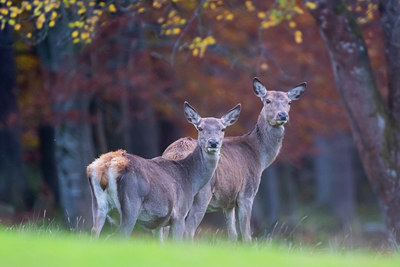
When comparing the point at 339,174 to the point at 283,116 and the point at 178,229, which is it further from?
the point at 178,229

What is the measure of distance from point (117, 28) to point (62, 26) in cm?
230

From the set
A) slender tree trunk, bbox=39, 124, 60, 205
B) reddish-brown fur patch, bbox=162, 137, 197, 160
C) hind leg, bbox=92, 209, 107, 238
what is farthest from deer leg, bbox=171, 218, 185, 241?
slender tree trunk, bbox=39, 124, 60, 205

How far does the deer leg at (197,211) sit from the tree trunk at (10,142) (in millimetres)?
8691

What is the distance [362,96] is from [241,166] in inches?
110

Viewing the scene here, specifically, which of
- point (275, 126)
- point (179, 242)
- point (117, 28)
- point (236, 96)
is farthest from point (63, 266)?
point (236, 96)

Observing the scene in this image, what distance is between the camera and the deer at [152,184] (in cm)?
860

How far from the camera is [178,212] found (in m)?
9.48

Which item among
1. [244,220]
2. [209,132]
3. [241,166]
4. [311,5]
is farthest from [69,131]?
[209,132]

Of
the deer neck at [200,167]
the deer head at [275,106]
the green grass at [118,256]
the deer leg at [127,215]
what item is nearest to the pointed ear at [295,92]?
the deer head at [275,106]

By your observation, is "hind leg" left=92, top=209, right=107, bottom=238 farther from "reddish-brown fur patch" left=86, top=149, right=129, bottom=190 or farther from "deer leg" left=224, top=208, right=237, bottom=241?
"deer leg" left=224, top=208, right=237, bottom=241

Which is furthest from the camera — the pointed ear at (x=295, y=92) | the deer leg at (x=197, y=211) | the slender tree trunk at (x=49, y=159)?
the slender tree trunk at (x=49, y=159)

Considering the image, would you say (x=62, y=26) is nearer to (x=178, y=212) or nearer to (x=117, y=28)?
(x=117, y=28)

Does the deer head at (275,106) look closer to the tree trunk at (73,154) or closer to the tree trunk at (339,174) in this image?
the tree trunk at (73,154)

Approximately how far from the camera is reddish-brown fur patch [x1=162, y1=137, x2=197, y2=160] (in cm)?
1059
